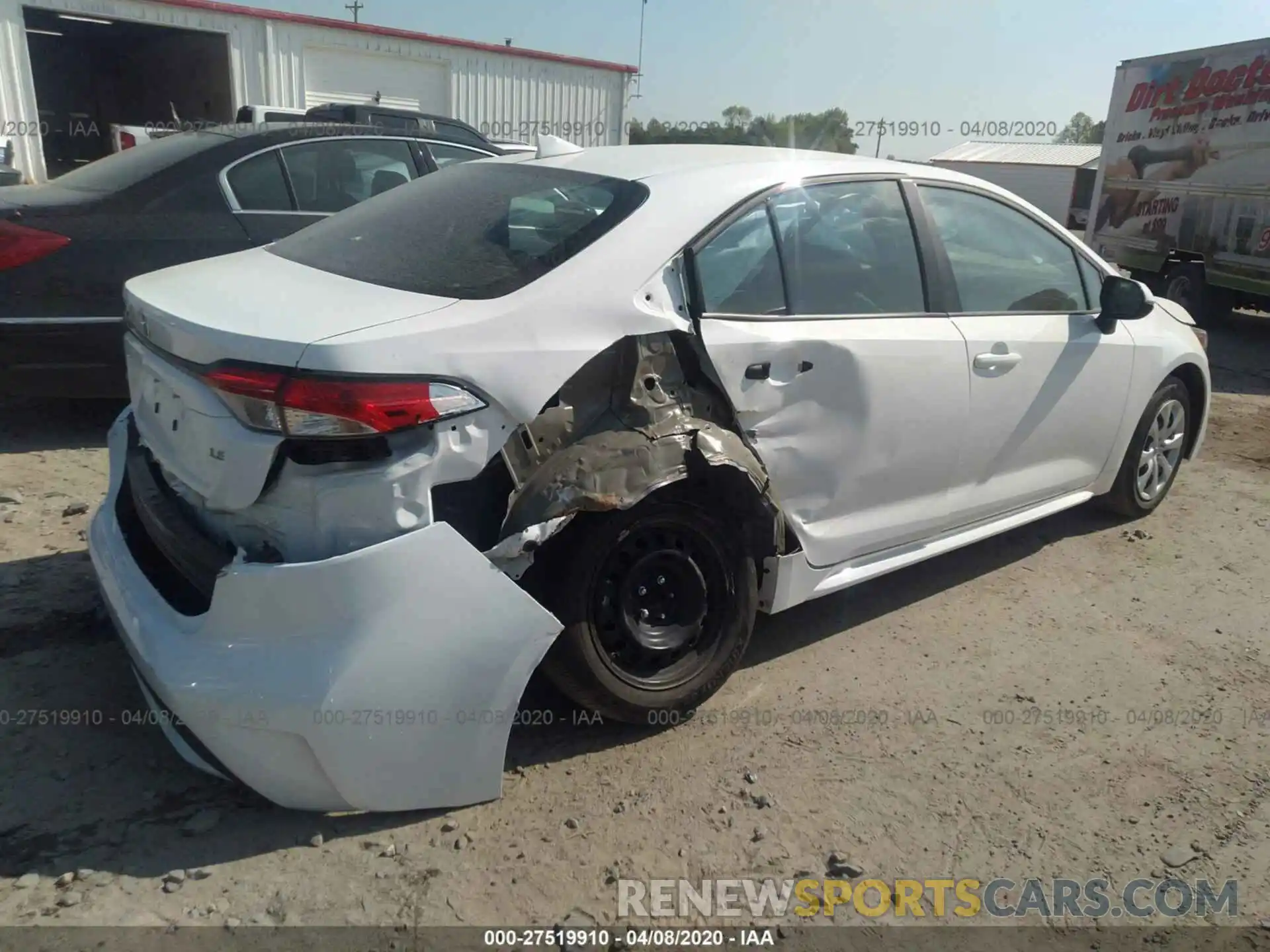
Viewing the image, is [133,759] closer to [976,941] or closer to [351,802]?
[351,802]

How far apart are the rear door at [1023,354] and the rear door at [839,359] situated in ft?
0.51

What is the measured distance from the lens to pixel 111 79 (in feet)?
87.9

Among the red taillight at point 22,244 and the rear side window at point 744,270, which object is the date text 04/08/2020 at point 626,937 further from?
the red taillight at point 22,244

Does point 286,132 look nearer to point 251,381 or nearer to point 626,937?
point 251,381

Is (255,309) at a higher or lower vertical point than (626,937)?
higher

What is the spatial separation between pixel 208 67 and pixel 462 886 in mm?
20788

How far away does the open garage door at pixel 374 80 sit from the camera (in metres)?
19.1

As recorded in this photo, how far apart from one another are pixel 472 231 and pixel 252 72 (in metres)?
18.1

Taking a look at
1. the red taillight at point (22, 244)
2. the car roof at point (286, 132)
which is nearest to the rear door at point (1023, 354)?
the car roof at point (286, 132)

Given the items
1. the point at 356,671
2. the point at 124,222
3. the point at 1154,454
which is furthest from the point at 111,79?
the point at 356,671

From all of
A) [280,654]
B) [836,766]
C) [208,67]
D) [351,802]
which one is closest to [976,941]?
[836,766]

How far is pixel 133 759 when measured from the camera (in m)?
2.82

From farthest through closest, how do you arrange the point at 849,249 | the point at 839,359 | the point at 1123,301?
the point at 1123,301
the point at 849,249
the point at 839,359

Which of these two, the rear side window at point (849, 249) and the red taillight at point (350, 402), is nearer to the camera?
the red taillight at point (350, 402)
